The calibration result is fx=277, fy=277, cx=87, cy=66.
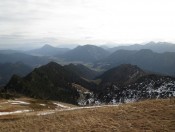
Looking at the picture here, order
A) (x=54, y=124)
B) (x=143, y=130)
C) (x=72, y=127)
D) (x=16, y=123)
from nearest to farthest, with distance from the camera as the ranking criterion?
(x=143, y=130) → (x=72, y=127) → (x=54, y=124) → (x=16, y=123)

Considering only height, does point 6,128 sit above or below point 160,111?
below

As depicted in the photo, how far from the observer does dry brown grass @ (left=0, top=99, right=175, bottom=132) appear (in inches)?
1128

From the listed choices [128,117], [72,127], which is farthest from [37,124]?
[128,117]

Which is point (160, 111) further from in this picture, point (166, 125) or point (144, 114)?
point (166, 125)

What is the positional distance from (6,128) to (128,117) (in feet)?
48.2

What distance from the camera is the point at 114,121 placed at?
31719mm

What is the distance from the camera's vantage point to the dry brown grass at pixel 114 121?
28656 millimetres

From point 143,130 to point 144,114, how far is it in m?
6.69

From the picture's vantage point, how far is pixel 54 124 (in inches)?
1296

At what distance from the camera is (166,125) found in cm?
2791

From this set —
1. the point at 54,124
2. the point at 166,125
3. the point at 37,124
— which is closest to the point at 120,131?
the point at 166,125

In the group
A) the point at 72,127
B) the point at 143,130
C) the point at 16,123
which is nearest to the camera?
the point at 143,130

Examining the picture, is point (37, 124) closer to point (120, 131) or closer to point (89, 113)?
point (89, 113)

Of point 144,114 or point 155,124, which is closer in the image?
point 155,124
